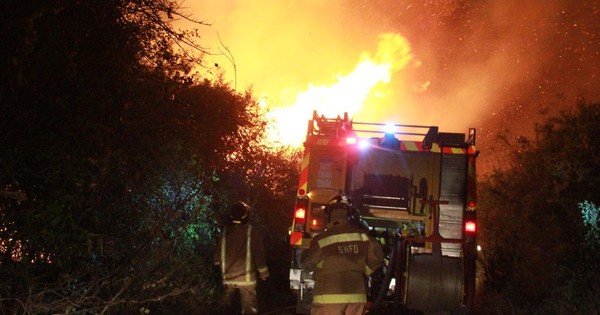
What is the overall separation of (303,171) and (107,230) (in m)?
3.17

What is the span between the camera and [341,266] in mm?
5059

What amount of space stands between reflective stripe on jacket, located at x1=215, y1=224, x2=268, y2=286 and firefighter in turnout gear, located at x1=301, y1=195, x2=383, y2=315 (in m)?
1.27

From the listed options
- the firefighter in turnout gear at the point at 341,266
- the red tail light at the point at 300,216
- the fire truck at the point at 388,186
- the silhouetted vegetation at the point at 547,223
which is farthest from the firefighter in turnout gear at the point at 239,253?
the silhouetted vegetation at the point at 547,223

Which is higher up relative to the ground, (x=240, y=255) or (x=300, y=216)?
(x=300, y=216)

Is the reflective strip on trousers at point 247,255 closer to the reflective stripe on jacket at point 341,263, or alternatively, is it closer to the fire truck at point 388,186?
the reflective stripe on jacket at point 341,263

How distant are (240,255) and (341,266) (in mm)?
1619

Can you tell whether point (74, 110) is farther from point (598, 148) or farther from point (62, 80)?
point (598, 148)

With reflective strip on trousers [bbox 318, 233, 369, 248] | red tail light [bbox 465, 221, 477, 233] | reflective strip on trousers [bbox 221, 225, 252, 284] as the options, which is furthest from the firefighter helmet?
red tail light [bbox 465, 221, 477, 233]

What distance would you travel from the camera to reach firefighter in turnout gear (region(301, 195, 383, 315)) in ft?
16.6

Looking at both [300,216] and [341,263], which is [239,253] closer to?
[341,263]

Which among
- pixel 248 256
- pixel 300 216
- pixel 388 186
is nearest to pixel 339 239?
pixel 248 256

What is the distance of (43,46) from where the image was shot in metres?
4.57

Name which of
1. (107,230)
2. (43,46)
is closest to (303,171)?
(107,230)

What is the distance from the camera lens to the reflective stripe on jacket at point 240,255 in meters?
6.33
